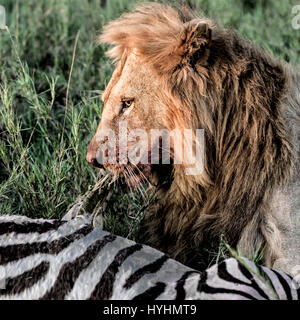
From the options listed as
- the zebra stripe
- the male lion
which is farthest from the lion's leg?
the zebra stripe

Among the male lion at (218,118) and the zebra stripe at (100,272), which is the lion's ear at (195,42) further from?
the zebra stripe at (100,272)

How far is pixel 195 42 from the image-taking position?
2.72 meters

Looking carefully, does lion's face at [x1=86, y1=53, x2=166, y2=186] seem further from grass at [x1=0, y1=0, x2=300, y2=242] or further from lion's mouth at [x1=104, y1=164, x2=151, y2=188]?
grass at [x1=0, y1=0, x2=300, y2=242]

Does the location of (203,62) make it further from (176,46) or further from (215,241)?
(215,241)

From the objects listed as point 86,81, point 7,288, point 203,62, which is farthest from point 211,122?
point 86,81

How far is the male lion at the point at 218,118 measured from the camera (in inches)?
108

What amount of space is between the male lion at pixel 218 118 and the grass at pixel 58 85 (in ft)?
1.37

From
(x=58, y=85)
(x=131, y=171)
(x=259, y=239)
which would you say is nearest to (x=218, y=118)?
(x=131, y=171)

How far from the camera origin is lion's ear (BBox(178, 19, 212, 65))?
2.70 metres

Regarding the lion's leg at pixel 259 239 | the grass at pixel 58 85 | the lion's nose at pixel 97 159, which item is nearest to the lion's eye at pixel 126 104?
the lion's nose at pixel 97 159

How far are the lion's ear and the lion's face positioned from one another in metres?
0.19

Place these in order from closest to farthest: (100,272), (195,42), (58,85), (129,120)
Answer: (100,272) < (195,42) < (129,120) < (58,85)

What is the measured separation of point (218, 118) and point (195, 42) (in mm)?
374

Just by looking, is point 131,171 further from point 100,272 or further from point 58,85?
point 58,85
